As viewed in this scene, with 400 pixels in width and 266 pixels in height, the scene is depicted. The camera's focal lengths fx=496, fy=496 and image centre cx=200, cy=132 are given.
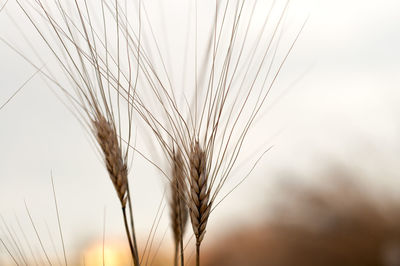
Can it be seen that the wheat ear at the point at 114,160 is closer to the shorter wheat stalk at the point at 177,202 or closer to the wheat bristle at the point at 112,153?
the wheat bristle at the point at 112,153

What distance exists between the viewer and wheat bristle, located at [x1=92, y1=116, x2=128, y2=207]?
879mm

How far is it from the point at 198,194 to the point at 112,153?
171mm

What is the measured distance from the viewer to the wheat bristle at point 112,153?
879 millimetres

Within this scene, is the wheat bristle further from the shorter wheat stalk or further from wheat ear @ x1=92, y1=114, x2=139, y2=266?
the shorter wheat stalk

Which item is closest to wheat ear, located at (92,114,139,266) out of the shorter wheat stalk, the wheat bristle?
the wheat bristle

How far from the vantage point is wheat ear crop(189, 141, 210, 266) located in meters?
0.88

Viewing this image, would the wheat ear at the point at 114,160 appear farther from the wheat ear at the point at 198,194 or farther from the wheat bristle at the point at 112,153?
the wheat ear at the point at 198,194

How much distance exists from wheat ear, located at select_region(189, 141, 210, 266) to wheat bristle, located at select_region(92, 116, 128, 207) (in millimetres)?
120

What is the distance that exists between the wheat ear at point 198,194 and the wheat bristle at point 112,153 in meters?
0.12

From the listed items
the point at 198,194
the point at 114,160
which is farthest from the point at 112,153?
the point at 198,194

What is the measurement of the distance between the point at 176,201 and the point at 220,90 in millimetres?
312

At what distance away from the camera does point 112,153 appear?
0.89 metres

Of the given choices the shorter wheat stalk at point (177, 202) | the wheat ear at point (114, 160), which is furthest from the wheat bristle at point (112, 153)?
the shorter wheat stalk at point (177, 202)

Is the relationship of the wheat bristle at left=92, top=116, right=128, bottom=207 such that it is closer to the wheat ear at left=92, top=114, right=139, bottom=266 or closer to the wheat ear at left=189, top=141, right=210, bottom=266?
the wheat ear at left=92, top=114, right=139, bottom=266
